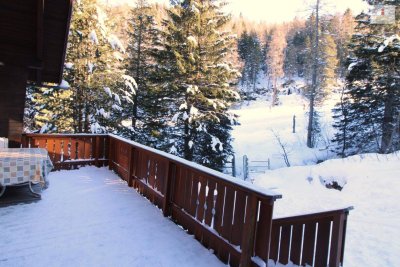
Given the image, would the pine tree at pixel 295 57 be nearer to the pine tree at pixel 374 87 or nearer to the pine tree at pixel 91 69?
the pine tree at pixel 374 87

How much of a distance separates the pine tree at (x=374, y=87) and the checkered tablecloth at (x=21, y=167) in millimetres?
12352

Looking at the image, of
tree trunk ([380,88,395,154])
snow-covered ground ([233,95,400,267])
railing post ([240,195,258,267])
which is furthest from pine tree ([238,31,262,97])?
railing post ([240,195,258,267])

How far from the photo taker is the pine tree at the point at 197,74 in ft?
41.5

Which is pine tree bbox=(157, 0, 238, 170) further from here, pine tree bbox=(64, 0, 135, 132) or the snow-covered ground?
the snow-covered ground

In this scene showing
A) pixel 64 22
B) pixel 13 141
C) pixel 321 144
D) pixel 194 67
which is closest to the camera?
pixel 64 22

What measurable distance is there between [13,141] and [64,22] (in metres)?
3.05

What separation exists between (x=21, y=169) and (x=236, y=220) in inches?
148

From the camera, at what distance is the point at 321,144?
21.7 m

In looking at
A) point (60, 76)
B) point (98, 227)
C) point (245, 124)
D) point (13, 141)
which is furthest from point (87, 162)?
point (245, 124)

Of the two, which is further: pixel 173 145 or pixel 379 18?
pixel 379 18

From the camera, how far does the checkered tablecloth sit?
4.74 m

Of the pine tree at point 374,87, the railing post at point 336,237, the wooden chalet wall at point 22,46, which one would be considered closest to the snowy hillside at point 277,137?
the pine tree at point 374,87

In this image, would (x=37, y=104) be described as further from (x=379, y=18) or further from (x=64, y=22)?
(x=379, y=18)

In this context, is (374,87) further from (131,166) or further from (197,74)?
(131,166)
